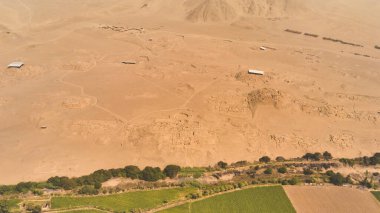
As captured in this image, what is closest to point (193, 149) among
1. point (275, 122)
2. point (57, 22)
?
point (275, 122)

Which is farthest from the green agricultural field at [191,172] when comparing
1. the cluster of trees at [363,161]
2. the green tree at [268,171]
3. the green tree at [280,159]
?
the cluster of trees at [363,161]

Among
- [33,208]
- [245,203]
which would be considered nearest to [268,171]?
[245,203]

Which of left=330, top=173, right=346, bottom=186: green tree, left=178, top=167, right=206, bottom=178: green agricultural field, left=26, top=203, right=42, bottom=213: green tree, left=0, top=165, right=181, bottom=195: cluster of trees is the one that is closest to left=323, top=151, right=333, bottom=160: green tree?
left=330, top=173, right=346, bottom=186: green tree

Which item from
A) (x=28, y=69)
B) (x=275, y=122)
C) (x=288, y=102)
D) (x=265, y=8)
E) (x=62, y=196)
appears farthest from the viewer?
(x=265, y=8)

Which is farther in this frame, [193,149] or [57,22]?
[57,22]

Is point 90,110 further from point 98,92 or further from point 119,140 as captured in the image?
point 119,140

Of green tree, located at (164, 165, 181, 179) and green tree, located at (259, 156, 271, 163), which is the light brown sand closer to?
green tree, located at (259, 156, 271, 163)
